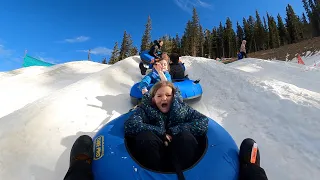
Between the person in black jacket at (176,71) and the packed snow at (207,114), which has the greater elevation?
the person in black jacket at (176,71)

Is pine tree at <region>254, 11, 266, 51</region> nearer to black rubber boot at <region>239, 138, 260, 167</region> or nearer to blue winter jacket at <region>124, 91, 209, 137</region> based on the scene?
blue winter jacket at <region>124, 91, 209, 137</region>

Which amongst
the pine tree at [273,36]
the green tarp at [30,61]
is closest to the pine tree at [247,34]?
the pine tree at [273,36]

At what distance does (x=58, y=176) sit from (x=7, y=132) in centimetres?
143

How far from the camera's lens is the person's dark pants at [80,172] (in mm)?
1965

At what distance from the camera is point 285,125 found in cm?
390

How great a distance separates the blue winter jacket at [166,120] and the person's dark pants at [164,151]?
139 millimetres

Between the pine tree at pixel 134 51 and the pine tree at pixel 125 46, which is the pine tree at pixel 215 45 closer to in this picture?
the pine tree at pixel 134 51

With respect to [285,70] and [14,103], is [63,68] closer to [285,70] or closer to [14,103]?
[14,103]

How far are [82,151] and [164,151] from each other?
0.84 m

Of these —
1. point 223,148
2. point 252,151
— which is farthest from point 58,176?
point 252,151

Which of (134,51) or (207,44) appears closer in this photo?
(134,51)

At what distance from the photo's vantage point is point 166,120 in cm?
285

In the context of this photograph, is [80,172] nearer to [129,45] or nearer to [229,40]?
[129,45]

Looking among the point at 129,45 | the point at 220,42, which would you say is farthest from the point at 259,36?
the point at 129,45
